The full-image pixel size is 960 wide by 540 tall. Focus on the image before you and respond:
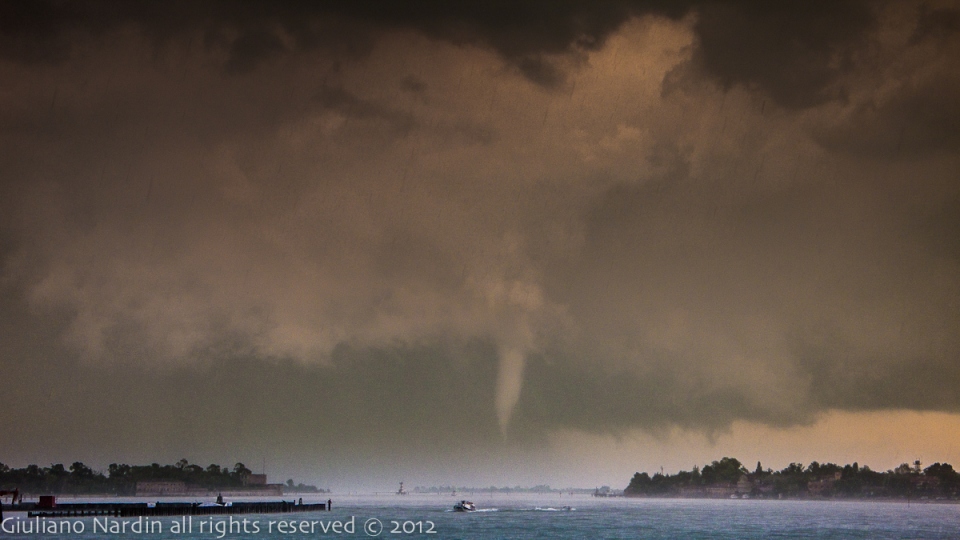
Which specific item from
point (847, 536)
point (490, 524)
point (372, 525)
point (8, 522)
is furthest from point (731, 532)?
point (8, 522)

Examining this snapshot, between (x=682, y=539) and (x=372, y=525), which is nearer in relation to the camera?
(x=682, y=539)

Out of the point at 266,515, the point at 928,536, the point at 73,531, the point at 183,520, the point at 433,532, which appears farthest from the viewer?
the point at 266,515

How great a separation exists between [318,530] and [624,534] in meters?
45.3

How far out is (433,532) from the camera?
461 feet

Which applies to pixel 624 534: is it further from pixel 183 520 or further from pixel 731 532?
pixel 183 520

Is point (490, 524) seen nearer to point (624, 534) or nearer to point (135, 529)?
point (624, 534)

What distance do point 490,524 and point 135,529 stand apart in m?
59.0

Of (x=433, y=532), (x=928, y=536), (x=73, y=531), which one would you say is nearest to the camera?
(x=73, y=531)

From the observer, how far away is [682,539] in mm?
135875

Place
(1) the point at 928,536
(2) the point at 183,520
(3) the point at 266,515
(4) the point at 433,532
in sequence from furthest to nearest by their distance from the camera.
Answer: (3) the point at 266,515
(2) the point at 183,520
(1) the point at 928,536
(4) the point at 433,532

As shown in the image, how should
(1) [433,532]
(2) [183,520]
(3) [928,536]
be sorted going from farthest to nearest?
(2) [183,520], (3) [928,536], (1) [433,532]

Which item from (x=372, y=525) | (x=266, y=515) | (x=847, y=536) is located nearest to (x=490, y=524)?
(x=372, y=525)

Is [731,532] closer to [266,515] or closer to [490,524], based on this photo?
[490,524]

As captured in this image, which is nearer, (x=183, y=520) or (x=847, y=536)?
(x=847, y=536)
